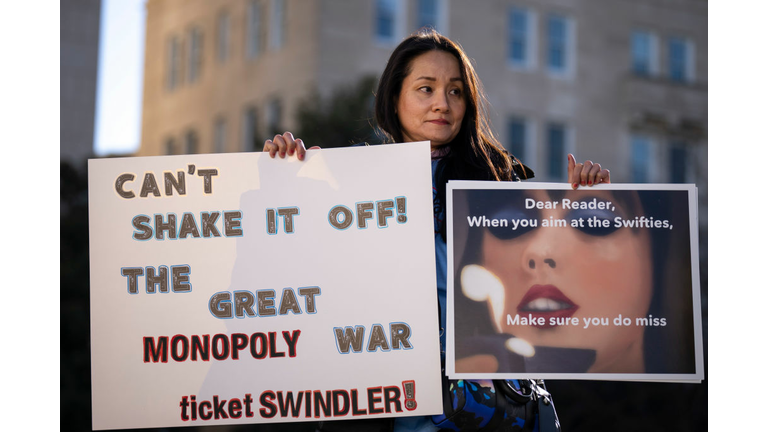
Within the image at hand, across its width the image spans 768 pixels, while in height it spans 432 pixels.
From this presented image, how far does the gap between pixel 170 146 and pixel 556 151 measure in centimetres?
1342

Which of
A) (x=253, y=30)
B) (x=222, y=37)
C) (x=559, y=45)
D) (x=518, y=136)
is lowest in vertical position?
(x=518, y=136)

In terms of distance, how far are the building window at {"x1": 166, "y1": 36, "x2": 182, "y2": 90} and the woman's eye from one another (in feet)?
90.2

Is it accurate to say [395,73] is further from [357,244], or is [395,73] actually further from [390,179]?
[357,244]

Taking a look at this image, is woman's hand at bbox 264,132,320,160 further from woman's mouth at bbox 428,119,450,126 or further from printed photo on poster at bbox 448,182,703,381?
printed photo on poster at bbox 448,182,703,381

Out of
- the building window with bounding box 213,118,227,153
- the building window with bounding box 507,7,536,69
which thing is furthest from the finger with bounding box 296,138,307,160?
the building window with bounding box 213,118,227,153

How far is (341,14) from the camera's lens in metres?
22.5

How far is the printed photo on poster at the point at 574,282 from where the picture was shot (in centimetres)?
309

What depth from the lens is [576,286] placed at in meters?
3.16

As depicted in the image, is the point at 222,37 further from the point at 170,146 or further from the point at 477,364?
the point at 477,364

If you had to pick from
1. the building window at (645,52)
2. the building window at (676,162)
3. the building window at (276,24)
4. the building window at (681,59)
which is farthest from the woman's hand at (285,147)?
the building window at (681,59)

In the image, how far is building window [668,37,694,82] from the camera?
91.8 ft

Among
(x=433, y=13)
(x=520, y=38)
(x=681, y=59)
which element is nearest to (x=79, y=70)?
(x=433, y=13)

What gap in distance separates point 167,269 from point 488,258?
3.95ft

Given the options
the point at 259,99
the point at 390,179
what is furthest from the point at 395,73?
the point at 259,99
